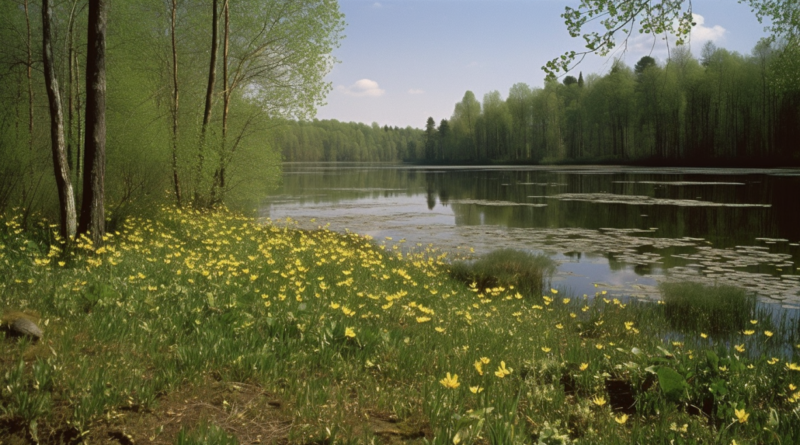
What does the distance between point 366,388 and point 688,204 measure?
24856 mm

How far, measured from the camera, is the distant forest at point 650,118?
194 ft

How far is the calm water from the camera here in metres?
12.0

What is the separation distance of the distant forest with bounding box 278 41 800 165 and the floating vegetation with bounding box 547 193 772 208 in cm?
599

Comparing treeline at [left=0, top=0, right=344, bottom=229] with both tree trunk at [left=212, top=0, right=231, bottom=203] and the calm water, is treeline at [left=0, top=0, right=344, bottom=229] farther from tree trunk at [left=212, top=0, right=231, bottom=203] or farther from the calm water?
the calm water

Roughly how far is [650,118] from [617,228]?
2392 inches

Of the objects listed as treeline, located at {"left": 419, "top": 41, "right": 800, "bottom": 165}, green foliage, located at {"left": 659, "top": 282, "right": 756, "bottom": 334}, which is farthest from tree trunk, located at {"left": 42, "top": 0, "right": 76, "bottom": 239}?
treeline, located at {"left": 419, "top": 41, "right": 800, "bottom": 165}

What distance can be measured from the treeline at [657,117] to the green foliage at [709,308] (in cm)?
3338

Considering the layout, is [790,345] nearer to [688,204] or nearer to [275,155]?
[275,155]

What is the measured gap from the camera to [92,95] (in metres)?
8.56

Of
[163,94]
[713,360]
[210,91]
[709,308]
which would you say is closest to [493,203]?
[210,91]

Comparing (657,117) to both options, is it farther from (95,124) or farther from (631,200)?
(95,124)

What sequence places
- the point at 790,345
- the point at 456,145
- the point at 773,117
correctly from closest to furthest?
the point at 790,345 → the point at 773,117 → the point at 456,145

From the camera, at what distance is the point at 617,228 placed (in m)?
19.2

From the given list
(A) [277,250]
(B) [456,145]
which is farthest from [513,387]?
(B) [456,145]
